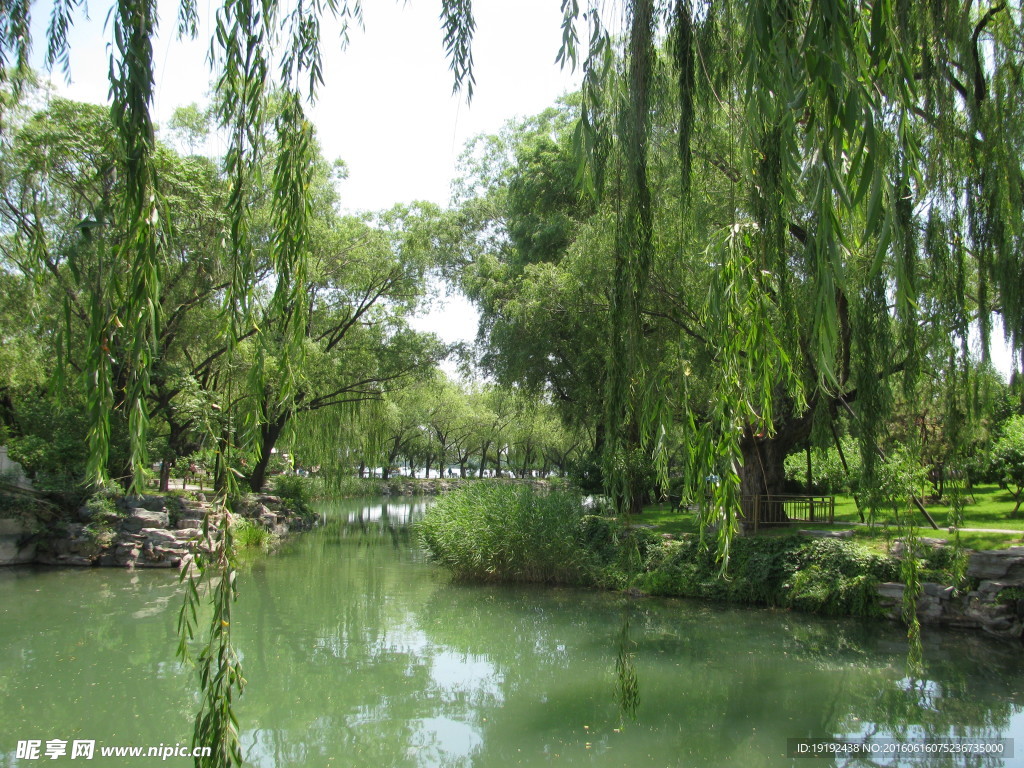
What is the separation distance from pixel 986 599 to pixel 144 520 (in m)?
13.7

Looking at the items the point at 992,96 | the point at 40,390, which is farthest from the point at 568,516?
the point at 40,390

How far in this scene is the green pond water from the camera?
215 inches

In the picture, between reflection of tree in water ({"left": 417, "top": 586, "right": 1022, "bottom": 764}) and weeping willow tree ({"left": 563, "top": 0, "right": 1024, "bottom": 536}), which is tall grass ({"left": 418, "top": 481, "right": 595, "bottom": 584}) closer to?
reflection of tree in water ({"left": 417, "top": 586, "right": 1022, "bottom": 764})

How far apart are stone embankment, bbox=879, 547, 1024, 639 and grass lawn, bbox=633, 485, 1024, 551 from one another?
609 millimetres

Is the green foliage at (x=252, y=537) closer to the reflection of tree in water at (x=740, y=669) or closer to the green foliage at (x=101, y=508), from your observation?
the green foliage at (x=101, y=508)

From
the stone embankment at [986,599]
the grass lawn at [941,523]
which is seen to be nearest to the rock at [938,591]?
the stone embankment at [986,599]

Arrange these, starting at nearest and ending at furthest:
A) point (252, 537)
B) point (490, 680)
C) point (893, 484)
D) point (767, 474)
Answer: point (893, 484)
point (490, 680)
point (767, 474)
point (252, 537)

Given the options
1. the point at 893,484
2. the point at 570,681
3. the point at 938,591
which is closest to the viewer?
the point at 893,484

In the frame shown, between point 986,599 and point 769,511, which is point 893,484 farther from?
point 769,511

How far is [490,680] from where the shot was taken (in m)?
7.18

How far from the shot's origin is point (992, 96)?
432cm

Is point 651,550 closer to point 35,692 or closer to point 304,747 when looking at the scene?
point 304,747

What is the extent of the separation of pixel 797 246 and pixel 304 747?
7107 millimetres

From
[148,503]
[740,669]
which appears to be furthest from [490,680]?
[148,503]
